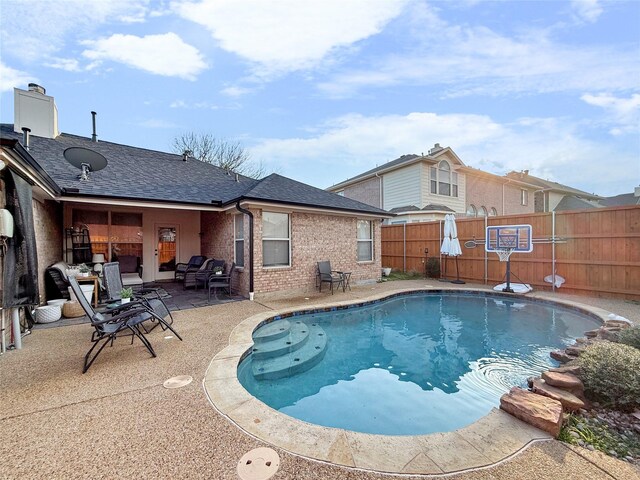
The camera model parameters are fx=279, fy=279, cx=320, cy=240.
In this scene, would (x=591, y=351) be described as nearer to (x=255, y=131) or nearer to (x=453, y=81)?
(x=453, y=81)

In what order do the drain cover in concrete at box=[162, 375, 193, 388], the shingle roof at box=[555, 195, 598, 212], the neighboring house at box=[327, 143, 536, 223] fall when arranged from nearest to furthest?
A: the drain cover in concrete at box=[162, 375, 193, 388] < the neighboring house at box=[327, 143, 536, 223] < the shingle roof at box=[555, 195, 598, 212]

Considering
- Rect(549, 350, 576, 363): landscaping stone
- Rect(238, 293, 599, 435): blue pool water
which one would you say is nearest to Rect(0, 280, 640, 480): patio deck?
Rect(238, 293, 599, 435): blue pool water

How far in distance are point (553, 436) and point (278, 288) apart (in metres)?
6.64

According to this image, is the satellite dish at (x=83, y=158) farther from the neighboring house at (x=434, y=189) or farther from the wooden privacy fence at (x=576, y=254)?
the wooden privacy fence at (x=576, y=254)

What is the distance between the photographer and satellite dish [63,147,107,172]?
7.29 meters

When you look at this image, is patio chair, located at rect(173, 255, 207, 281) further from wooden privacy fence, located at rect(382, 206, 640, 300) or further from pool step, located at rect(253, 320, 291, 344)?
wooden privacy fence, located at rect(382, 206, 640, 300)

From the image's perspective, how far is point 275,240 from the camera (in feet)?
26.7

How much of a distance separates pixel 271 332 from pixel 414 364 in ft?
8.28

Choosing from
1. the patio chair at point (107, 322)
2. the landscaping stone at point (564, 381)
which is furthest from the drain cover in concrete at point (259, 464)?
the landscaping stone at point (564, 381)

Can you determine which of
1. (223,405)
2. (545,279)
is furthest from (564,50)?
(223,405)

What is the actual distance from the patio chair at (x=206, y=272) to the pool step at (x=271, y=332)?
3.79 meters

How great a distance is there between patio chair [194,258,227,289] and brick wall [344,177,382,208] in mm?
11436

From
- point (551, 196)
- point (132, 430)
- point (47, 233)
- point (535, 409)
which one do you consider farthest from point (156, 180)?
point (551, 196)

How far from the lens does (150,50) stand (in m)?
8.06
